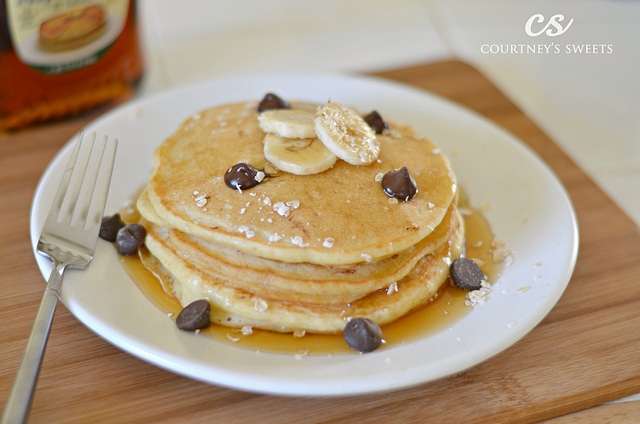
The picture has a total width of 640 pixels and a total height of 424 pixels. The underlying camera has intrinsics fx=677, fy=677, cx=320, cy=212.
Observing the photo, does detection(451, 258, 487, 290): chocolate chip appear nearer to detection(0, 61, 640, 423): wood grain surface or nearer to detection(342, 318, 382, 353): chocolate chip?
detection(0, 61, 640, 423): wood grain surface

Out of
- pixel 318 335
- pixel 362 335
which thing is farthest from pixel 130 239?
pixel 362 335

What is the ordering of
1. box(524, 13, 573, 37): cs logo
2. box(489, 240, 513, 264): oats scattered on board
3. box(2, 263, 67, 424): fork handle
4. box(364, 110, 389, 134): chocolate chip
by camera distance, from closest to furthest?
box(2, 263, 67, 424): fork handle
box(489, 240, 513, 264): oats scattered on board
box(364, 110, 389, 134): chocolate chip
box(524, 13, 573, 37): cs logo

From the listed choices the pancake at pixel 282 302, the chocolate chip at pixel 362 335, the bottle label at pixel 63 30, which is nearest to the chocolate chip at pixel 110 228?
the pancake at pixel 282 302

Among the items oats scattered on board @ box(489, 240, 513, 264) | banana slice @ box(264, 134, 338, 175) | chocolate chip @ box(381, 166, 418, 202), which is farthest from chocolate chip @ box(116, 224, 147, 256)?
oats scattered on board @ box(489, 240, 513, 264)

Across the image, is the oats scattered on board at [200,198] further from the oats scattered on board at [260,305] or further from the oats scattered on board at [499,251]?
the oats scattered on board at [499,251]

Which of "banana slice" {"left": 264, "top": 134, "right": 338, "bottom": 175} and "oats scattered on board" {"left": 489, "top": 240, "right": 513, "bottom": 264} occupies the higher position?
"banana slice" {"left": 264, "top": 134, "right": 338, "bottom": 175}

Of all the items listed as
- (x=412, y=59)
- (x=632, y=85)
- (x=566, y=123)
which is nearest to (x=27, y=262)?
(x=412, y=59)
